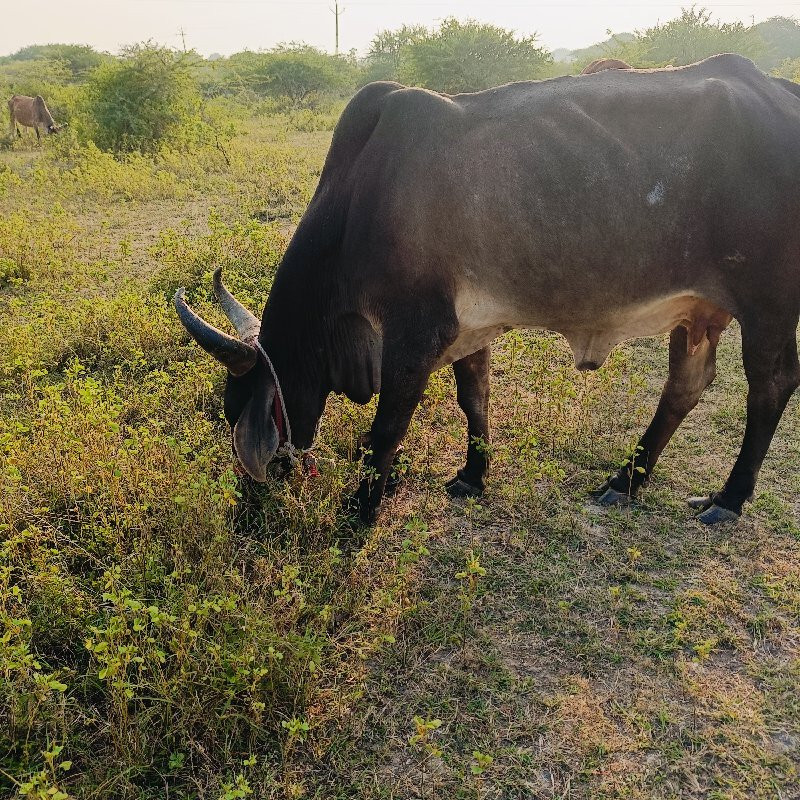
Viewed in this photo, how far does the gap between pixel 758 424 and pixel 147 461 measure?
3.21 metres

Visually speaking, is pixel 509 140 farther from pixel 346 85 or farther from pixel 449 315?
pixel 346 85

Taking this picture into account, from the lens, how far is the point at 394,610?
124 inches

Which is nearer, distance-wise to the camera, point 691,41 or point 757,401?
point 757,401

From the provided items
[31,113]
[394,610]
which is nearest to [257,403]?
[394,610]

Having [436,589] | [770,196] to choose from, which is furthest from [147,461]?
[770,196]

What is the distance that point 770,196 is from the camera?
10.3 feet

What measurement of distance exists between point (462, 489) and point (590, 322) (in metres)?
1.21

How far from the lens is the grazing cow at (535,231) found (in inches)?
125

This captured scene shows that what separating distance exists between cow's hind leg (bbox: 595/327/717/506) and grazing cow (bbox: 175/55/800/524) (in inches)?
14.0

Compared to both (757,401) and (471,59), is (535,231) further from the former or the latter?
(471,59)

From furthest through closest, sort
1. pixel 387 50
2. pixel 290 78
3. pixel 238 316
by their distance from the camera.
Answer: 1. pixel 387 50
2. pixel 290 78
3. pixel 238 316

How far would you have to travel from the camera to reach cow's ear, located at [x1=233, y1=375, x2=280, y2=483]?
3451 millimetres

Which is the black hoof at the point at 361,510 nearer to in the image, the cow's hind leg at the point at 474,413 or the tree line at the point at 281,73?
the cow's hind leg at the point at 474,413

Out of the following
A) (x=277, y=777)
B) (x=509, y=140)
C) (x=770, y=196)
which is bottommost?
(x=277, y=777)
